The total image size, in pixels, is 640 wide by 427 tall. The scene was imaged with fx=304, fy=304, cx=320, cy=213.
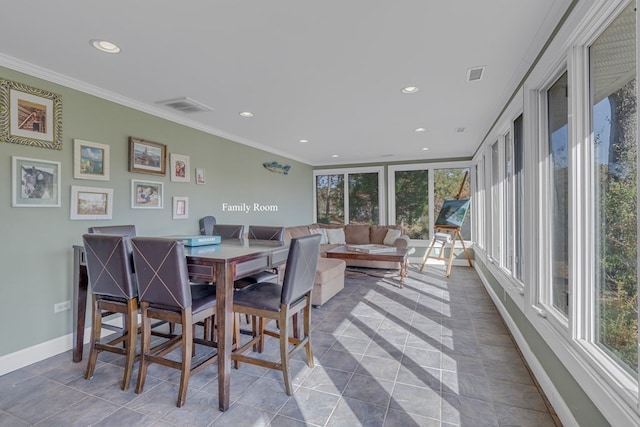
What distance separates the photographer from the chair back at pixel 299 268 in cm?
203

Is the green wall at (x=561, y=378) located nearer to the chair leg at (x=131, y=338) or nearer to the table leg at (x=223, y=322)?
the table leg at (x=223, y=322)

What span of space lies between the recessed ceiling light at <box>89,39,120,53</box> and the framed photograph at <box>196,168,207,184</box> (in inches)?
78.3

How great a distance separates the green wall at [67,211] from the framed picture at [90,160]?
44 millimetres

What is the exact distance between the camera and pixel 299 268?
209cm

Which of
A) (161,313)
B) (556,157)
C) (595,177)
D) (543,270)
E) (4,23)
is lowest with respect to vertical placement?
(161,313)

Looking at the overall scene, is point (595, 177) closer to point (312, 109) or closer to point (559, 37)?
point (559, 37)

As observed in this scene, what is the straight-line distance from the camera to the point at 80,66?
100.0 inches

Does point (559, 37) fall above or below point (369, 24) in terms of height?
below

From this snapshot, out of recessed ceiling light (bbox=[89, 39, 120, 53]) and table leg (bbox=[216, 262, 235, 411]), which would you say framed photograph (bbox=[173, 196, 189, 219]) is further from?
table leg (bbox=[216, 262, 235, 411])

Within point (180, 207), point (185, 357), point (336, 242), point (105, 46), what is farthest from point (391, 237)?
point (105, 46)

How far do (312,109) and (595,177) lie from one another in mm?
2782

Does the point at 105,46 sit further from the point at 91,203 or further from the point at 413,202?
the point at 413,202

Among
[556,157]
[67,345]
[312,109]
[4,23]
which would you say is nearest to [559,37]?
[556,157]

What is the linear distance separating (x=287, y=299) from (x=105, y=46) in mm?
2286
